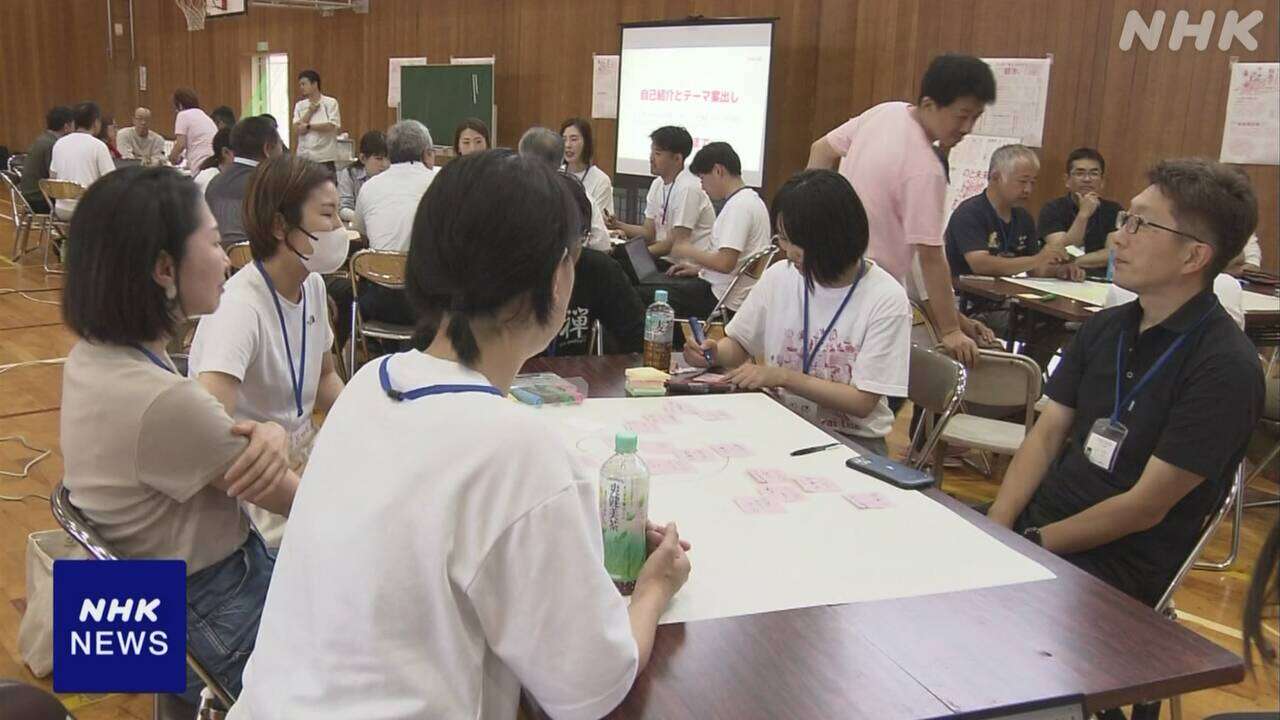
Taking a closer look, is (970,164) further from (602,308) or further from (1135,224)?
(1135,224)

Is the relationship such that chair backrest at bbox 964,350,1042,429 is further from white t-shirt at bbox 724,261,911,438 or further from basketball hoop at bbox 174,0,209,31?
basketball hoop at bbox 174,0,209,31

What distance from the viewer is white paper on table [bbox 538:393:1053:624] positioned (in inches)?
59.9

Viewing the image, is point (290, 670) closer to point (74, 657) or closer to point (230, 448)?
point (230, 448)

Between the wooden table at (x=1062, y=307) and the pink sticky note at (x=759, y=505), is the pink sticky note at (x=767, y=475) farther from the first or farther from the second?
the wooden table at (x=1062, y=307)

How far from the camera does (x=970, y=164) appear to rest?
6.58m

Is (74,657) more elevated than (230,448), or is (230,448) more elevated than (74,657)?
(230,448)

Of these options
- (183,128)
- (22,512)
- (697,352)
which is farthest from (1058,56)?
(183,128)

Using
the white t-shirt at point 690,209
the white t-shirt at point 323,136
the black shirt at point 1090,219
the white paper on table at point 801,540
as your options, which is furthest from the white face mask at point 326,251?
the white t-shirt at point 323,136

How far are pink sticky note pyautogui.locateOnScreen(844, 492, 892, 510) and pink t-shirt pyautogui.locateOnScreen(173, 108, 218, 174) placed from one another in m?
9.33

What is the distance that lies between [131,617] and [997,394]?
2.72 meters

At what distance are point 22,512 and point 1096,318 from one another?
3.58 meters

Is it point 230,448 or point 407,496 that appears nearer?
point 407,496

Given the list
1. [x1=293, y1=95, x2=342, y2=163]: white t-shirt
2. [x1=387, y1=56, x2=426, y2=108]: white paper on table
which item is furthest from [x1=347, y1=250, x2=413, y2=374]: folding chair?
[x1=387, y1=56, x2=426, y2=108]: white paper on table

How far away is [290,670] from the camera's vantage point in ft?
3.59
